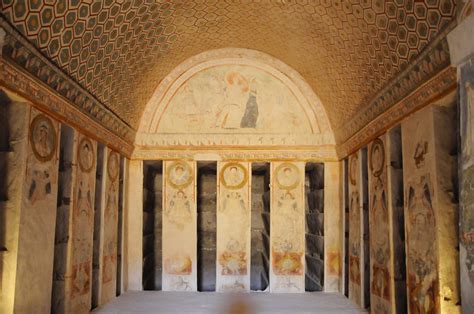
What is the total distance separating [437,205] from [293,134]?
4.55 meters

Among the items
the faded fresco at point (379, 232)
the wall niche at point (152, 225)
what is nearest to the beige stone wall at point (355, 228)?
the faded fresco at point (379, 232)

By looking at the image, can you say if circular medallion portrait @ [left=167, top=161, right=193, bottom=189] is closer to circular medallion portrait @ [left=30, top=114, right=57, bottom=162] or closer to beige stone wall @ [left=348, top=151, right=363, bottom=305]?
beige stone wall @ [left=348, top=151, right=363, bottom=305]

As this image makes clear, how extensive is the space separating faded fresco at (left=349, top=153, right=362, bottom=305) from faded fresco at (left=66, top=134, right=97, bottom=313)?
4.30m

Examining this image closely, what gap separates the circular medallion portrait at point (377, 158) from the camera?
6410mm

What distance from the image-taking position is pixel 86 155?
668 centimetres

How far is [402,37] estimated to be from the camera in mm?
5152

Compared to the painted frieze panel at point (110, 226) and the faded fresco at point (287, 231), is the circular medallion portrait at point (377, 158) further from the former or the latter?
the painted frieze panel at point (110, 226)

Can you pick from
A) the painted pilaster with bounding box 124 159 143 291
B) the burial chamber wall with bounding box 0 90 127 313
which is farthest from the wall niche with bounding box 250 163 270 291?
the burial chamber wall with bounding box 0 90 127 313

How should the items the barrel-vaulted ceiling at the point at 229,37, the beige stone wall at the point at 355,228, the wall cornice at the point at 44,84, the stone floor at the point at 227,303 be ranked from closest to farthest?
1. the wall cornice at the point at 44,84
2. the barrel-vaulted ceiling at the point at 229,37
3. the stone floor at the point at 227,303
4. the beige stone wall at the point at 355,228

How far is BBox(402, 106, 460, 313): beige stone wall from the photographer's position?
455 centimetres

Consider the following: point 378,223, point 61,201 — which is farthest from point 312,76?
point 61,201

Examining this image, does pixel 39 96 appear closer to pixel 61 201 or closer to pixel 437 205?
pixel 61 201

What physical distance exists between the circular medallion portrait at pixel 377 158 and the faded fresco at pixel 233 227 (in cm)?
276

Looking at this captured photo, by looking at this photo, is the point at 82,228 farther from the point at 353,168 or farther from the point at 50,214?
the point at 353,168
